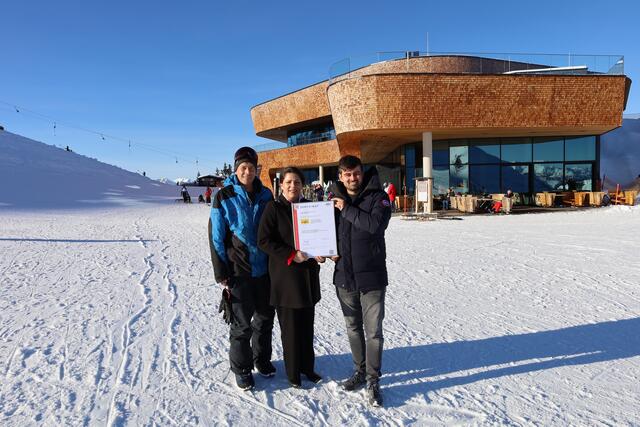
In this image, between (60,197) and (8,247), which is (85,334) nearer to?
(8,247)

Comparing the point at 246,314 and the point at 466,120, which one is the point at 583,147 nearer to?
the point at 466,120

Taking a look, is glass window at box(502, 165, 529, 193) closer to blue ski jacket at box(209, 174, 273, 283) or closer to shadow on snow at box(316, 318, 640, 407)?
shadow on snow at box(316, 318, 640, 407)

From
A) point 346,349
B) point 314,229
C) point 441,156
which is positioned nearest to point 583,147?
point 441,156

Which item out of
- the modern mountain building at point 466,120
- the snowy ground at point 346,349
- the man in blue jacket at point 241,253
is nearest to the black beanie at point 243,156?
the man in blue jacket at point 241,253

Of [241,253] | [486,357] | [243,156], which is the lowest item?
[486,357]

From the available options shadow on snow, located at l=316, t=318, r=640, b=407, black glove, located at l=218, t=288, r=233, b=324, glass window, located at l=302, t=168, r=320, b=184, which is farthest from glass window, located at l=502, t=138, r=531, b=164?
black glove, located at l=218, t=288, r=233, b=324

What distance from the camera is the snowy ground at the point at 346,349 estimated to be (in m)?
2.61

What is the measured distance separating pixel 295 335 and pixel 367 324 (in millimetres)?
573

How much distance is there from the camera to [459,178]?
877 inches

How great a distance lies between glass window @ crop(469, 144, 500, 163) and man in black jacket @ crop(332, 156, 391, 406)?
70.6ft

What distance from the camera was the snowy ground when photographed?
2613 millimetres

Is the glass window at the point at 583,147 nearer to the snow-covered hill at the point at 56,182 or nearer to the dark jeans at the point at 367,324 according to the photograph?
the dark jeans at the point at 367,324

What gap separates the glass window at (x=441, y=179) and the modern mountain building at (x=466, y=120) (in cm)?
6

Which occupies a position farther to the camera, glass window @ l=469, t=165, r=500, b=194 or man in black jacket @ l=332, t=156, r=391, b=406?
glass window @ l=469, t=165, r=500, b=194
